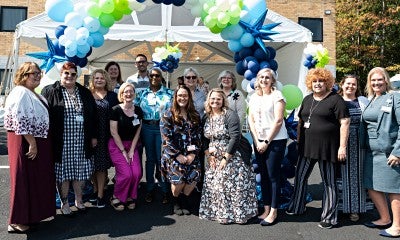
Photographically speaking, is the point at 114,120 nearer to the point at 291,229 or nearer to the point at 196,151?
the point at 196,151

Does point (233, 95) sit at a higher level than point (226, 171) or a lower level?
higher

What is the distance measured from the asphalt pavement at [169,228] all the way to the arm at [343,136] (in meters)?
0.81

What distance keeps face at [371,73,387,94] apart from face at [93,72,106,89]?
3.09 m

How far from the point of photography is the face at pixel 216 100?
4141mm

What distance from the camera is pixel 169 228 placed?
4.03 m

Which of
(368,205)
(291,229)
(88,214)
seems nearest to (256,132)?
(291,229)

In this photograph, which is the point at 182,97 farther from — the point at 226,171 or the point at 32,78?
the point at 32,78

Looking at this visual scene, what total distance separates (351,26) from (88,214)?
648 inches

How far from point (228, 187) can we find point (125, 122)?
145 cm

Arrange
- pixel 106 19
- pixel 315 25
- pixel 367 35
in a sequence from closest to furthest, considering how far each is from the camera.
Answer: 1. pixel 106 19
2. pixel 315 25
3. pixel 367 35

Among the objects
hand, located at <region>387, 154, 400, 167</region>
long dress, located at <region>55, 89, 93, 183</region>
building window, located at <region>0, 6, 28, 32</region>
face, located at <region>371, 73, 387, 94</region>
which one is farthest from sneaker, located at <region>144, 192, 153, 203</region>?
building window, located at <region>0, 6, 28, 32</region>

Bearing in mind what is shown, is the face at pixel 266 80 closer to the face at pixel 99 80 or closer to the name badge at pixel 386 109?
the name badge at pixel 386 109

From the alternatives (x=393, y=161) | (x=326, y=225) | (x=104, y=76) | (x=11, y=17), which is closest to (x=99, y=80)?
(x=104, y=76)

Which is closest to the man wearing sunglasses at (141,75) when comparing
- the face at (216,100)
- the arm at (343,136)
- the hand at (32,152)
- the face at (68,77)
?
the face at (68,77)
